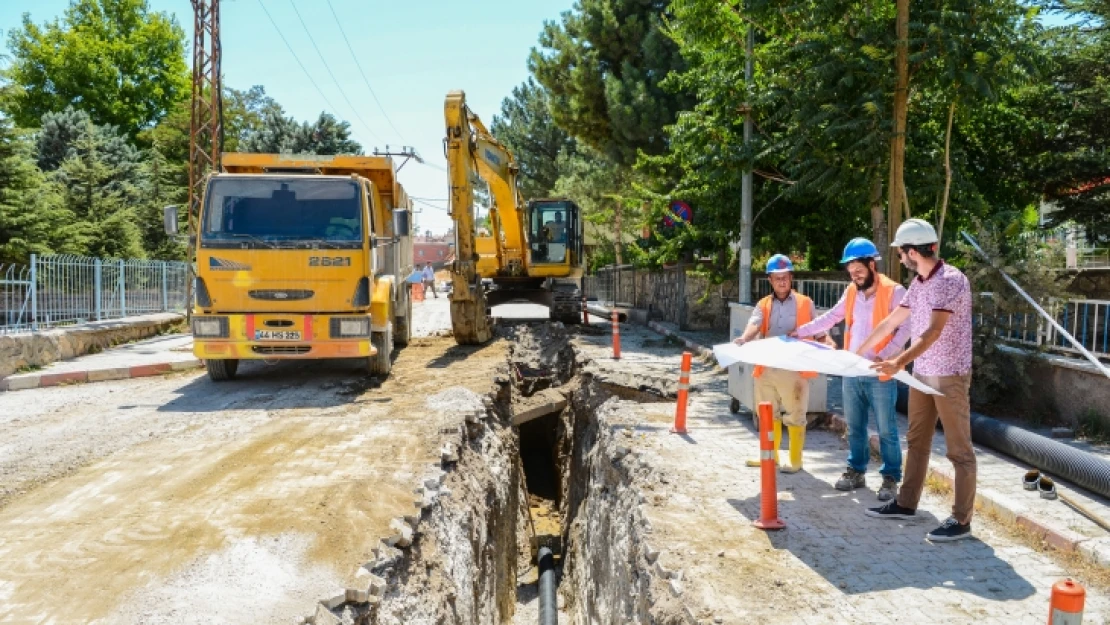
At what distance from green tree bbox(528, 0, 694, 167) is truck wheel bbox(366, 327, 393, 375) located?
11.0 meters

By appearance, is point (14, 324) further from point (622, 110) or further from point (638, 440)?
point (622, 110)

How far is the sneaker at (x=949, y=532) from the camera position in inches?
204

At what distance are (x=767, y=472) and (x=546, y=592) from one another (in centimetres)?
429

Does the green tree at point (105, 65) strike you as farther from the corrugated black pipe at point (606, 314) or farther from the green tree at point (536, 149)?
the corrugated black pipe at point (606, 314)

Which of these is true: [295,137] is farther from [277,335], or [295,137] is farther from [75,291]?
[277,335]

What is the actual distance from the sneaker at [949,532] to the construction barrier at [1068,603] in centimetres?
244

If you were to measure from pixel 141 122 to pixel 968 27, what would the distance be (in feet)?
157

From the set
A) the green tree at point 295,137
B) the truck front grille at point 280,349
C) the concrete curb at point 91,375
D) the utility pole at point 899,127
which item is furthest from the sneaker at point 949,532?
the green tree at point 295,137

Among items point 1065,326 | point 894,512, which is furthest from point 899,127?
point 894,512

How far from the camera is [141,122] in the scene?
4650cm

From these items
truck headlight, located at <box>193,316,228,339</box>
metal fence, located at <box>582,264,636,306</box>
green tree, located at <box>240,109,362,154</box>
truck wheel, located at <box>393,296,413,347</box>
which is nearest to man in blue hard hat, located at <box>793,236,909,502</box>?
truck headlight, located at <box>193,316,228,339</box>

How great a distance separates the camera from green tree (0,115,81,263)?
52.2 ft

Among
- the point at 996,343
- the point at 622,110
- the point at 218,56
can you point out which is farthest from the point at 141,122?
the point at 996,343

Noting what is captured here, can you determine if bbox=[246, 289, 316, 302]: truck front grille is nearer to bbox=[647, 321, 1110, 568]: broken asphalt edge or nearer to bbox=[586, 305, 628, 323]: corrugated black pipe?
bbox=[647, 321, 1110, 568]: broken asphalt edge
